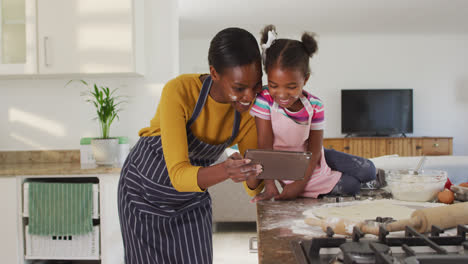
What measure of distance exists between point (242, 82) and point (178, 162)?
28 centimetres

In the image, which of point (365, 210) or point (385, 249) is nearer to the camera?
point (385, 249)

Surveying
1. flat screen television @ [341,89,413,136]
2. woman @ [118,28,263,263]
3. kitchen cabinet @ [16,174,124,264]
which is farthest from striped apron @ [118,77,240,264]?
flat screen television @ [341,89,413,136]

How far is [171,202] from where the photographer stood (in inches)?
51.4

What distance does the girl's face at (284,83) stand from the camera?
1.13 m

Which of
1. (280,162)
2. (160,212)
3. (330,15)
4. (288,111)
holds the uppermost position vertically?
(330,15)

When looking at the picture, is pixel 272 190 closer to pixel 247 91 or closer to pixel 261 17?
pixel 247 91

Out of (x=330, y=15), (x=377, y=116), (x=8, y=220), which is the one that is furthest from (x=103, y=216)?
(x=377, y=116)

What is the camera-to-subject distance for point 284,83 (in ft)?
3.72

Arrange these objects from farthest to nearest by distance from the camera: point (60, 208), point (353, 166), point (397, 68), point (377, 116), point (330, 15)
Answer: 1. point (397, 68)
2. point (377, 116)
3. point (330, 15)
4. point (60, 208)
5. point (353, 166)

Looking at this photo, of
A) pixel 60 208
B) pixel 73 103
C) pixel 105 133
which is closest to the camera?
pixel 60 208

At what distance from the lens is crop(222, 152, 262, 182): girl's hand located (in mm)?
891

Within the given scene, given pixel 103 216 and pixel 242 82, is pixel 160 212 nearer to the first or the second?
pixel 242 82

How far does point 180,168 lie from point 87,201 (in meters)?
1.63

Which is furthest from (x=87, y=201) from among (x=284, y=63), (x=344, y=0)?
(x=344, y=0)
